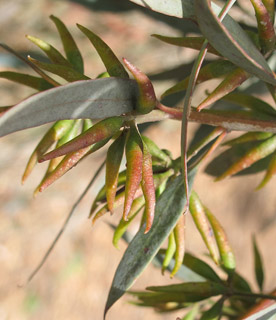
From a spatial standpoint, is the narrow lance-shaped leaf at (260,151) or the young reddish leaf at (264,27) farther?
the narrow lance-shaped leaf at (260,151)

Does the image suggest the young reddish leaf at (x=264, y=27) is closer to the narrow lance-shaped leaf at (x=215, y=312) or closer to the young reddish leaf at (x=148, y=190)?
the young reddish leaf at (x=148, y=190)

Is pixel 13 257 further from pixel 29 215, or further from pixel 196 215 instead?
pixel 196 215

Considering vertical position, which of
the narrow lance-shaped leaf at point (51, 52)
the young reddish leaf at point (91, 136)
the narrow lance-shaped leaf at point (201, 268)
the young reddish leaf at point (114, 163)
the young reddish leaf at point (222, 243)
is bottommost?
the narrow lance-shaped leaf at point (201, 268)

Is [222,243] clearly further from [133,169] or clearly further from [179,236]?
[133,169]

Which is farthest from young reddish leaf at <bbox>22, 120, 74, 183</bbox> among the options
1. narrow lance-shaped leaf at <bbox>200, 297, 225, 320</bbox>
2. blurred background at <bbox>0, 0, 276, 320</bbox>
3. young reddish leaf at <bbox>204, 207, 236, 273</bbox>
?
blurred background at <bbox>0, 0, 276, 320</bbox>

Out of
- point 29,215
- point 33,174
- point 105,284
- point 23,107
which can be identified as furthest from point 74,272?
point 23,107

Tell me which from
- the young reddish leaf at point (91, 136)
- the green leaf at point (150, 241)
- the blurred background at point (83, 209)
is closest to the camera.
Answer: the young reddish leaf at point (91, 136)

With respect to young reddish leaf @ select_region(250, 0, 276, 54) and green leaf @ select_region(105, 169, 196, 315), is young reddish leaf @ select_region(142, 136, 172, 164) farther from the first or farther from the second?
young reddish leaf @ select_region(250, 0, 276, 54)

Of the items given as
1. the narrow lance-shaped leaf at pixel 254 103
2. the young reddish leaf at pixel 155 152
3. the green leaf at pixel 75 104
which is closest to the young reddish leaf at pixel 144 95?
the green leaf at pixel 75 104
